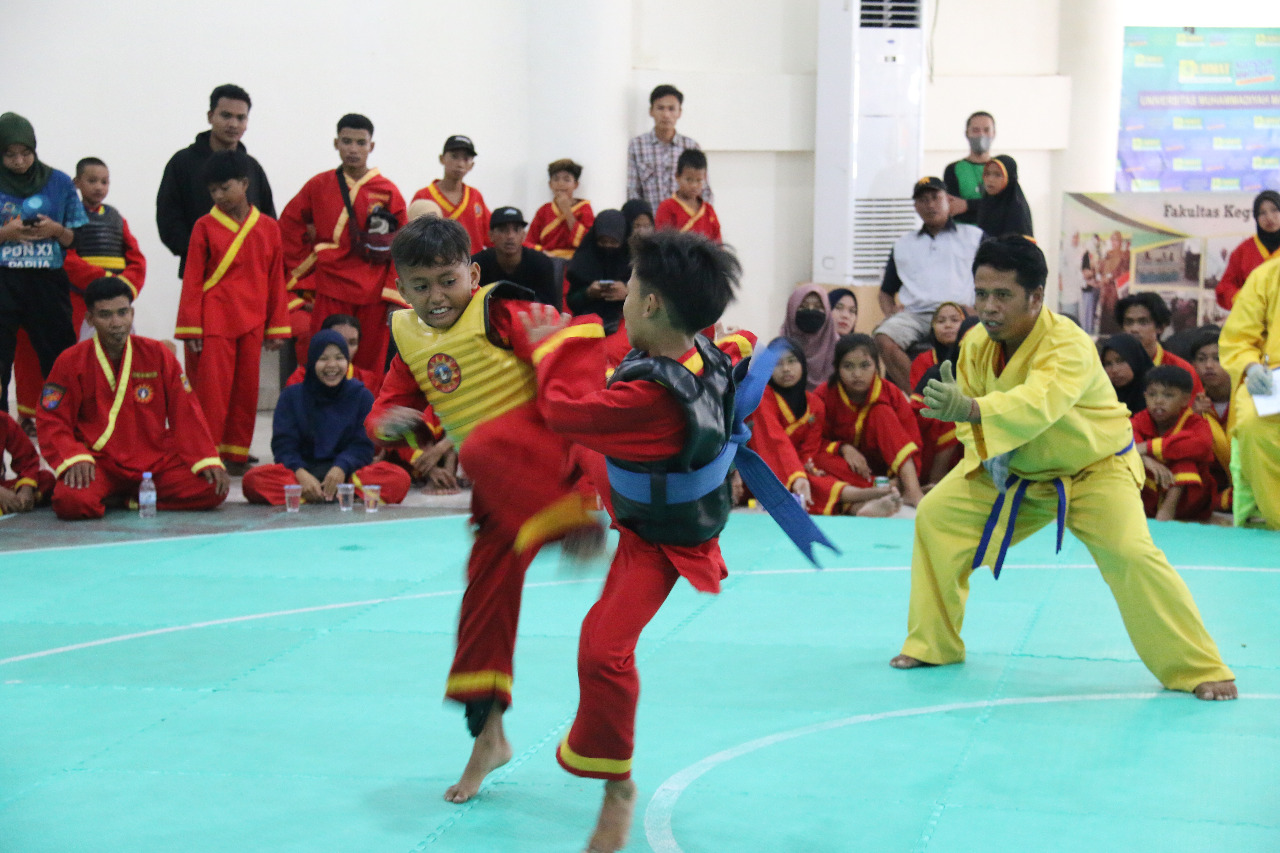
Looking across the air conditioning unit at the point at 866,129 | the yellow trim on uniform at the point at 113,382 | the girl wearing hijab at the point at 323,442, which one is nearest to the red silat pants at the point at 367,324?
the girl wearing hijab at the point at 323,442

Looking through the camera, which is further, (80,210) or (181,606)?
(80,210)

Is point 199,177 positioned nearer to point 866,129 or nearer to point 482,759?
point 866,129

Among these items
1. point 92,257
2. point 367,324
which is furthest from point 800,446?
point 92,257

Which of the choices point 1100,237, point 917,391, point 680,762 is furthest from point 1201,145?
point 680,762

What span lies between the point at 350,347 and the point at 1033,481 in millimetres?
4378

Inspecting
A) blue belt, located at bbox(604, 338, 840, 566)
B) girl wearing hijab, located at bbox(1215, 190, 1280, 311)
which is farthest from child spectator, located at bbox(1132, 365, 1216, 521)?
blue belt, located at bbox(604, 338, 840, 566)

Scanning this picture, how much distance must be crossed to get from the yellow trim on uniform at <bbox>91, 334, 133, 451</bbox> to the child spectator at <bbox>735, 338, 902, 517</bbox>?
9.74 feet

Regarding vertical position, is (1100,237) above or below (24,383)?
above

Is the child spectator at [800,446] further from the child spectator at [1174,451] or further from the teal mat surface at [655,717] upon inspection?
the child spectator at [1174,451]

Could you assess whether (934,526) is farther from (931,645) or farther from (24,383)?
(24,383)

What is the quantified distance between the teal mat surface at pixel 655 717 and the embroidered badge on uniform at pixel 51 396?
3.24ft

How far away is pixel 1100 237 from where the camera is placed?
9305mm

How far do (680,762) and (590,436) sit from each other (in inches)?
42.4

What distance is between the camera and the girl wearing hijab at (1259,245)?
24.2ft
